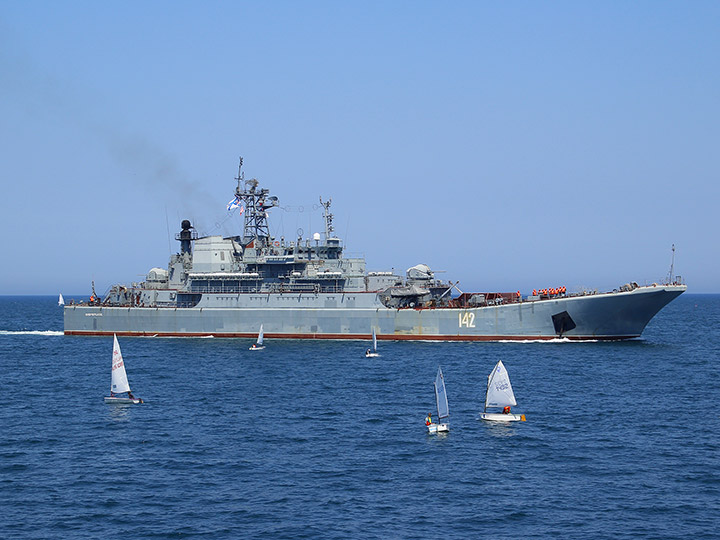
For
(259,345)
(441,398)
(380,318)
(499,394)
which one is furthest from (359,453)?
(380,318)

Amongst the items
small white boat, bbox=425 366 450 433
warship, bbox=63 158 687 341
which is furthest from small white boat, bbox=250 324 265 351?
small white boat, bbox=425 366 450 433

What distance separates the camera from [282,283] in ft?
226

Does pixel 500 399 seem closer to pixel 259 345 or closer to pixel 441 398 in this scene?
pixel 441 398

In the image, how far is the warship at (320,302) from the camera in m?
62.3

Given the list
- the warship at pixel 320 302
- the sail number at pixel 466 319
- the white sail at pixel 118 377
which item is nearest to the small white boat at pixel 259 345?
the warship at pixel 320 302

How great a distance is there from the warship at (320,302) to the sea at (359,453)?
781 centimetres

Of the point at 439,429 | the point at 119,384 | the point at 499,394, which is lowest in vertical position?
the point at 439,429

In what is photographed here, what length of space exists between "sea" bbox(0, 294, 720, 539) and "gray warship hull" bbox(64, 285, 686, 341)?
734cm

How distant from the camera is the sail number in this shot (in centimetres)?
6400

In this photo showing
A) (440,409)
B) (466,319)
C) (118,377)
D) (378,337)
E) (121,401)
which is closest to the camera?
(440,409)

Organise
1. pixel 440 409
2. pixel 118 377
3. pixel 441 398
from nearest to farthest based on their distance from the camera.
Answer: pixel 441 398 < pixel 440 409 < pixel 118 377

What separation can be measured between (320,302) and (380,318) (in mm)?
5510

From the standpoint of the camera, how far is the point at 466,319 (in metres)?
64.2

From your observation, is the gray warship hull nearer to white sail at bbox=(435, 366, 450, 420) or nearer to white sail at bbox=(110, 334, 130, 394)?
white sail at bbox=(110, 334, 130, 394)
